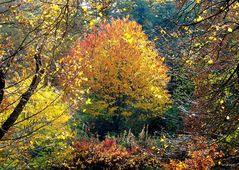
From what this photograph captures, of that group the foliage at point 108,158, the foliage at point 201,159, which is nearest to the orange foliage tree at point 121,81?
the foliage at point 108,158

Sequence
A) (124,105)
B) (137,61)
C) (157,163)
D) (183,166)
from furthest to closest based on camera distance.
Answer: (124,105) < (137,61) < (157,163) < (183,166)

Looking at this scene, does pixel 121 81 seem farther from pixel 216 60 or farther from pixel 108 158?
pixel 216 60

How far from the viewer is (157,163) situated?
488 inches

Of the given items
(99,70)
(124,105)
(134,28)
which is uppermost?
(134,28)

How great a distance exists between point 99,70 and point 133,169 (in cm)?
700

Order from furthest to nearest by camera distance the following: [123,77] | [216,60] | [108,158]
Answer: [123,77] → [108,158] → [216,60]

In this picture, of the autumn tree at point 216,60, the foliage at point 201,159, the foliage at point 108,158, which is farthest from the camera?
the foliage at point 108,158

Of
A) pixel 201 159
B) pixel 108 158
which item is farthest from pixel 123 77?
pixel 201 159

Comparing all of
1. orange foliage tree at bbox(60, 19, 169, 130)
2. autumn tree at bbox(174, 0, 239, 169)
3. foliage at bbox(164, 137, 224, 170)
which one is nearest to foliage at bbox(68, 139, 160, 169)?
autumn tree at bbox(174, 0, 239, 169)

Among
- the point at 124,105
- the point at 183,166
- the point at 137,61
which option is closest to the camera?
the point at 183,166

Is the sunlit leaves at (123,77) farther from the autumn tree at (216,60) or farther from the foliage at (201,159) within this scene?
the foliage at (201,159)

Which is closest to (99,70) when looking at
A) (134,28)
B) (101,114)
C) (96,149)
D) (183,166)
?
(101,114)

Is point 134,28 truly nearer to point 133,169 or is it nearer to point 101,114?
point 101,114

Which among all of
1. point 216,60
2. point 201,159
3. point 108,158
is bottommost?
point 201,159
